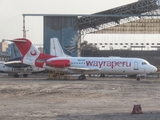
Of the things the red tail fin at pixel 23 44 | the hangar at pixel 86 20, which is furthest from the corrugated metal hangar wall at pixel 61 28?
the red tail fin at pixel 23 44

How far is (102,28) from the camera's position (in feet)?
250

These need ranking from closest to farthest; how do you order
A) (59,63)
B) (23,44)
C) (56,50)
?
1. (59,63)
2. (23,44)
3. (56,50)

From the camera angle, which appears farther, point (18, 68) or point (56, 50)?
point (56, 50)

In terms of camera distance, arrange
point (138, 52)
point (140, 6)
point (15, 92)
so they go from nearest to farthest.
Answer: point (15, 92) → point (140, 6) → point (138, 52)

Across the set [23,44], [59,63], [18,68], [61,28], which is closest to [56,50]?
[18,68]

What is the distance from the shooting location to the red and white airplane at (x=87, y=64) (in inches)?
1991

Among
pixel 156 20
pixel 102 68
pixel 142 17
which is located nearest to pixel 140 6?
pixel 142 17

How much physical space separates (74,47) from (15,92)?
140 ft

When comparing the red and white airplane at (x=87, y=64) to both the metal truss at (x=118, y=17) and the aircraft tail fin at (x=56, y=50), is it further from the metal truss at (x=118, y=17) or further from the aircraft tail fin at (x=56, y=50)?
the metal truss at (x=118, y=17)

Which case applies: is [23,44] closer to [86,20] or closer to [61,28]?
[61,28]

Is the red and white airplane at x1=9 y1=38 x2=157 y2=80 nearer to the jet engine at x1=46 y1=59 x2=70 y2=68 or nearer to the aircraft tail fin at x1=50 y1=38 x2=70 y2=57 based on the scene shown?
the jet engine at x1=46 y1=59 x2=70 y2=68

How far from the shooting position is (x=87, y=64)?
52281mm

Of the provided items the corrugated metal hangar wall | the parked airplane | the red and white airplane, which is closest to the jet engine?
the red and white airplane

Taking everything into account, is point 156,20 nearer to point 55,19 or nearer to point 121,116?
point 55,19
